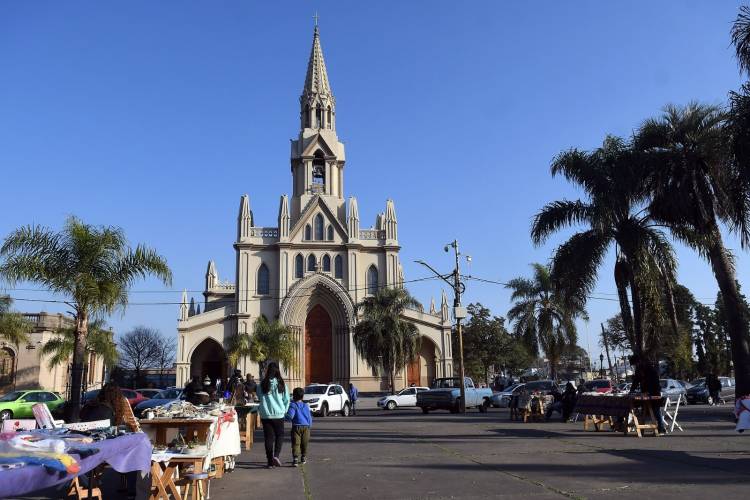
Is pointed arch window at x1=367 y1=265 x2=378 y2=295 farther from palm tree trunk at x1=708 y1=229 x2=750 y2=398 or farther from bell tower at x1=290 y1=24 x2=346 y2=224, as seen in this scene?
palm tree trunk at x1=708 y1=229 x2=750 y2=398

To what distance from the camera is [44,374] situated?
36531 millimetres

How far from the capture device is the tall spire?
51.9 meters

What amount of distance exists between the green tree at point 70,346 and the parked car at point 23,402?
795 centimetres

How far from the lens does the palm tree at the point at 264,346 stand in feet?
122

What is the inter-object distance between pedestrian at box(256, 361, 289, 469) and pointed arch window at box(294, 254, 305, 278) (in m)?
35.2

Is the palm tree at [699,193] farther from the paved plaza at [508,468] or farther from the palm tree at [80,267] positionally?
the palm tree at [80,267]

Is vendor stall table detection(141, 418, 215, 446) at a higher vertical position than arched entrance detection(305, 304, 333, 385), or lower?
lower

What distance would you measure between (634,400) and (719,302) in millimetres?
51281

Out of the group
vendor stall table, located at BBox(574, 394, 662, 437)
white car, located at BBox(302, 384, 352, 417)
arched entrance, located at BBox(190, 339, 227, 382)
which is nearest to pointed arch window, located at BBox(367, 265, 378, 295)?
arched entrance, located at BBox(190, 339, 227, 382)

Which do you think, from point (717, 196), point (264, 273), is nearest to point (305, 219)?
point (264, 273)

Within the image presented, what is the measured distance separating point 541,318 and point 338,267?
16068 mm

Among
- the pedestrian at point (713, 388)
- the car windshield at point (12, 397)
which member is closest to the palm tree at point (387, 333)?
the pedestrian at point (713, 388)

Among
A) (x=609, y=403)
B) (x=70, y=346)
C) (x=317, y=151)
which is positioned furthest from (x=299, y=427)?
(x=317, y=151)

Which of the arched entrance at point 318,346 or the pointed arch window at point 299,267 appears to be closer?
the arched entrance at point 318,346
